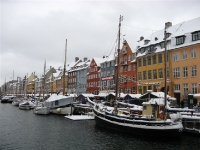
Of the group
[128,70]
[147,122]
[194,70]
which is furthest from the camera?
[128,70]

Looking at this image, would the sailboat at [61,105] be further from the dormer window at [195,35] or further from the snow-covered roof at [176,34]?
the dormer window at [195,35]

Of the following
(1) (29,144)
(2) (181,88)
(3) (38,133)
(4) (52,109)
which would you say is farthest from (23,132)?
(2) (181,88)

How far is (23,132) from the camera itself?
2820 cm

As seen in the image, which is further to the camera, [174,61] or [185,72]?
[174,61]

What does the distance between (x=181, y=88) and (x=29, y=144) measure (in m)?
32.6

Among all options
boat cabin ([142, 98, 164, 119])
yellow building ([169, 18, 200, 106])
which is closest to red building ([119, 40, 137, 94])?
yellow building ([169, 18, 200, 106])

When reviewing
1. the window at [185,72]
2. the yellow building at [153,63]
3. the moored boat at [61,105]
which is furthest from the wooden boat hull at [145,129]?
the window at [185,72]

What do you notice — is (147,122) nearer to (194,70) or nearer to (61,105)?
(194,70)

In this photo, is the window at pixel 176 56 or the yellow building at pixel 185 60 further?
the window at pixel 176 56

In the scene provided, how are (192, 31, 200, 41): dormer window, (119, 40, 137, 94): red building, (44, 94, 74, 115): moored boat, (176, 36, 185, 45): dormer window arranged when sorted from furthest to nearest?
(119, 40, 137, 94): red building, (44, 94, 74, 115): moored boat, (176, 36, 185, 45): dormer window, (192, 31, 200, 41): dormer window

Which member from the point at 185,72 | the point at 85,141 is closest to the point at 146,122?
the point at 85,141

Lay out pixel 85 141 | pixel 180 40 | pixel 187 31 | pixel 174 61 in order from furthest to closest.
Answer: pixel 174 61 → pixel 180 40 → pixel 187 31 → pixel 85 141

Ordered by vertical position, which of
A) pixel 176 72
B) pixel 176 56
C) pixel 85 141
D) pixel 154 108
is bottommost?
pixel 85 141

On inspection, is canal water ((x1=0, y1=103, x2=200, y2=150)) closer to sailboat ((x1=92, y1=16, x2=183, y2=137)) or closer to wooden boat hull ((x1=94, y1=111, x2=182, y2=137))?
wooden boat hull ((x1=94, y1=111, x2=182, y2=137))
